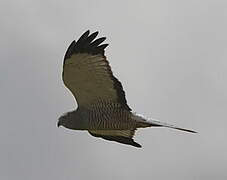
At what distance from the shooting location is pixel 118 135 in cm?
2309

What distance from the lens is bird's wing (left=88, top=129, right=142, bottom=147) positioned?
2291cm

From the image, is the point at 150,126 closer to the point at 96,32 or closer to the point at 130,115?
the point at 130,115

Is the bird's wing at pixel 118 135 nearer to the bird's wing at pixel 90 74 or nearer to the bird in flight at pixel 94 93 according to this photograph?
the bird in flight at pixel 94 93

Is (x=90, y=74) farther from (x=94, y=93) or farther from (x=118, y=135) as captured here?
(x=118, y=135)

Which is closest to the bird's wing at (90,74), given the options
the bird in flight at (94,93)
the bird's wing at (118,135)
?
the bird in flight at (94,93)

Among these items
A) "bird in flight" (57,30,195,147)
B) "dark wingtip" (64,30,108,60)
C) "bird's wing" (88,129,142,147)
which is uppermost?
"dark wingtip" (64,30,108,60)

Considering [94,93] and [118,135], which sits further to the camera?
[118,135]

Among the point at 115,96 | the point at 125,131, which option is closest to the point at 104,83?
the point at 115,96

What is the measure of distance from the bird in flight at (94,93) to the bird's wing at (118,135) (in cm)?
46

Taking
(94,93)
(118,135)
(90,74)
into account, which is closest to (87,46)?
(90,74)

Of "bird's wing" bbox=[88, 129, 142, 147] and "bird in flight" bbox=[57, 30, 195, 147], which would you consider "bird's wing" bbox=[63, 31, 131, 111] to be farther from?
"bird's wing" bbox=[88, 129, 142, 147]

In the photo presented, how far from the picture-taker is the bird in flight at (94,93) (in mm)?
20766

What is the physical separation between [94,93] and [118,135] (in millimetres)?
1939

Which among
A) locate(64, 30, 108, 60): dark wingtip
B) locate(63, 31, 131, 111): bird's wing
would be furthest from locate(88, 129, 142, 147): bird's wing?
locate(64, 30, 108, 60): dark wingtip
